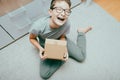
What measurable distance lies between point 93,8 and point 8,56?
792 millimetres

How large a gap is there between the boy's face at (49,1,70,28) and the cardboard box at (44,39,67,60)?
4.3 inches

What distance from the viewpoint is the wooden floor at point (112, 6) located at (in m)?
1.73

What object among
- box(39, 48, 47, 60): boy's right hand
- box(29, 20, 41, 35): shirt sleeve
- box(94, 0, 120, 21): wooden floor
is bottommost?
box(94, 0, 120, 21): wooden floor

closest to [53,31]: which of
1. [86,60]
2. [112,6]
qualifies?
[86,60]

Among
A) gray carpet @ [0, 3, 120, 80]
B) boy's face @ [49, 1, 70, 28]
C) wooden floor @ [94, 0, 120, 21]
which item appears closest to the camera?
boy's face @ [49, 1, 70, 28]

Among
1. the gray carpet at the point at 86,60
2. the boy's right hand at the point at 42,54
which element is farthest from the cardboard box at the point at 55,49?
the gray carpet at the point at 86,60

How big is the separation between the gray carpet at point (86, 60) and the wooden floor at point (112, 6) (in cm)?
9

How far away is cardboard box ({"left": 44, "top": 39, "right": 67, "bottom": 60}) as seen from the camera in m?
1.19

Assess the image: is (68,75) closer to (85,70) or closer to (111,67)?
(85,70)

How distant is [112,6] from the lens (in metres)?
1.76

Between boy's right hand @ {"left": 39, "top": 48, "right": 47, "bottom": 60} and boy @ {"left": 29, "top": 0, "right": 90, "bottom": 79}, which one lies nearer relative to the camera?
boy @ {"left": 29, "top": 0, "right": 90, "bottom": 79}

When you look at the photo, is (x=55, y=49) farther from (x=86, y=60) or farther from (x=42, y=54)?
(x=86, y=60)

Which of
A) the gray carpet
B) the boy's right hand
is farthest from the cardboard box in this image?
the gray carpet

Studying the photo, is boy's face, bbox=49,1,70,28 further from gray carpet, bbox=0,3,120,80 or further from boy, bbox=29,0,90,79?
gray carpet, bbox=0,3,120,80
